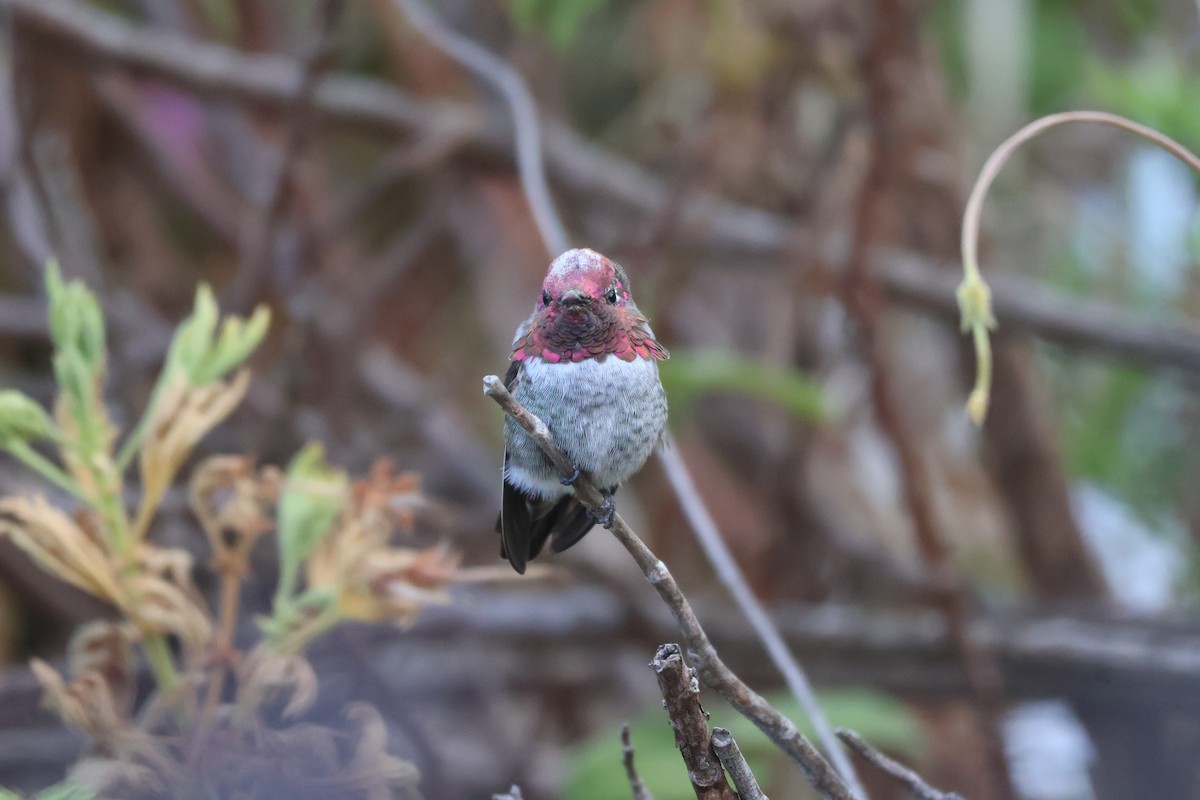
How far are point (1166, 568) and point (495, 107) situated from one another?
7.55 ft

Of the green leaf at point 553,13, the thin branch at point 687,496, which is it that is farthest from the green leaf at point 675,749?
the green leaf at point 553,13

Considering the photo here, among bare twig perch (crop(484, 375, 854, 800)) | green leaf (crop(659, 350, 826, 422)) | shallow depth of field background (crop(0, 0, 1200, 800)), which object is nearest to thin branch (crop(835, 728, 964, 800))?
bare twig perch (crop(484, 375, 854, 800))

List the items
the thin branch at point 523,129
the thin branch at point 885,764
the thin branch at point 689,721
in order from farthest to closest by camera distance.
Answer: the thin branch at point 523,129 < the thin branch at point 885,764 < the thin branch at point 689,721

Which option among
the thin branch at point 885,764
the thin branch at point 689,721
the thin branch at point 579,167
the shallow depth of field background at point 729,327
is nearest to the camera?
the thin branch at point 689,721

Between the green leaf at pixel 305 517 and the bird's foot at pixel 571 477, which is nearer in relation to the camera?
the bird's foot at pixel 571 477

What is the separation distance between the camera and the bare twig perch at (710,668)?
2.88ft

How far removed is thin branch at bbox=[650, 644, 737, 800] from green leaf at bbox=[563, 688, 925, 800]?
0.84m

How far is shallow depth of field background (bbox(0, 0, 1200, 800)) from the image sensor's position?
2.32 metres

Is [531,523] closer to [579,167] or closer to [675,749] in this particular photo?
[675,749]

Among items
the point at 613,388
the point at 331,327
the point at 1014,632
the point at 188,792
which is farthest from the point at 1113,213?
the point at 188,792

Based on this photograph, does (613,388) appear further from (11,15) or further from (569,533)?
(11,15)

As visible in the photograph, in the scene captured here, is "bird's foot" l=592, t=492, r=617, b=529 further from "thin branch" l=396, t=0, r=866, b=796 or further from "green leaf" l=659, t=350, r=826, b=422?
"green leaf" l=659, t=350, r=826, b=422

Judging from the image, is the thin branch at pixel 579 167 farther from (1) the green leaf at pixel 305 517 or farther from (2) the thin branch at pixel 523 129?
(1) the green leaf at pixel 305 517

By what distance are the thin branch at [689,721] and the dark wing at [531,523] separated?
34cm
